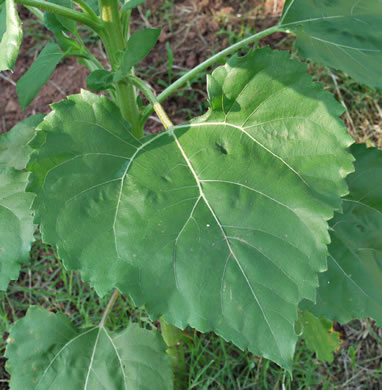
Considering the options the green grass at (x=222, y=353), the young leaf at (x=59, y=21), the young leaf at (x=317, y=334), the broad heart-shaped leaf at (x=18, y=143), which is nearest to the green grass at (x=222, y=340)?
the green grass at (x=222, y=353)

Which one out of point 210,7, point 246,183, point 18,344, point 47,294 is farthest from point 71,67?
point 246,183

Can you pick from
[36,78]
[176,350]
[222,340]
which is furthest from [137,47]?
[222,340]

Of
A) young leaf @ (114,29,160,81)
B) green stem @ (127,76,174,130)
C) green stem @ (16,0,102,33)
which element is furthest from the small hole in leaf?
green stem @ (16,0,102,33)

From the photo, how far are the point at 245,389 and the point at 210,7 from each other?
1570 millimetres

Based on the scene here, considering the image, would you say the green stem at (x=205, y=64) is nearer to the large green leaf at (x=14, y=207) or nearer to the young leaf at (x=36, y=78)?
the young leaf at (x=36, y=78)

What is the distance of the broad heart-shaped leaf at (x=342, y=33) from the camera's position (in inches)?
41.3

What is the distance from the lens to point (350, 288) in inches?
44.6

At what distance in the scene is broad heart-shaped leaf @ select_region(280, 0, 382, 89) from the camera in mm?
1050

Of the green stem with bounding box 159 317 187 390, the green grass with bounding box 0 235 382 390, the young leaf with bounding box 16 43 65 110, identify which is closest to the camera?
the young leaf with bounding box 16 43 65 110

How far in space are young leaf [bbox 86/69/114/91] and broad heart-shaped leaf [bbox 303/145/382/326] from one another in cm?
58

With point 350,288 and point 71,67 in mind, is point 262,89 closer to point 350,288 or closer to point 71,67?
point 350,288

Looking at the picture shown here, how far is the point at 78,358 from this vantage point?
3.91 ft

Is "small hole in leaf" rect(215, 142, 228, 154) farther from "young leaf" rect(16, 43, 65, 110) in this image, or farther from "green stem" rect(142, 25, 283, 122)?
"young leaf" rect(16, 43, 65, 110)

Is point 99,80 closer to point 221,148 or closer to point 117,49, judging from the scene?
point 117,49
